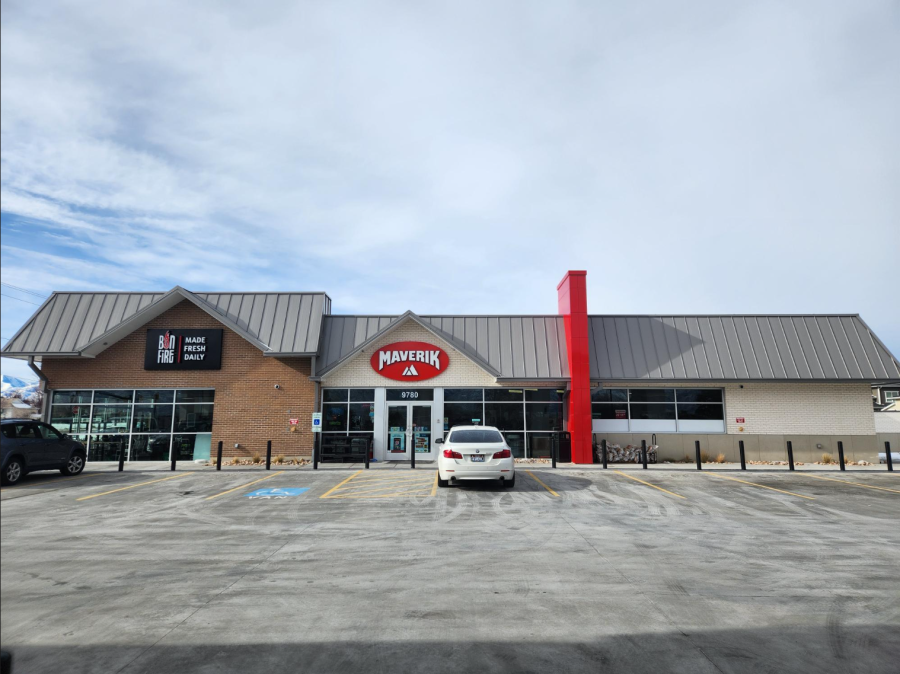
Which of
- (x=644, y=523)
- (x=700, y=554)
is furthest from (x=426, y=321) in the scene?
(x=700, y=554)

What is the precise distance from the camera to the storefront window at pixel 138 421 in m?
22.5

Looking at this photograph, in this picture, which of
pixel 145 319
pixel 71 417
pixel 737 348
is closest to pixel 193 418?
pixel 145 319

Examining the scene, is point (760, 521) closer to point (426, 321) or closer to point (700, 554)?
point (700, 554)

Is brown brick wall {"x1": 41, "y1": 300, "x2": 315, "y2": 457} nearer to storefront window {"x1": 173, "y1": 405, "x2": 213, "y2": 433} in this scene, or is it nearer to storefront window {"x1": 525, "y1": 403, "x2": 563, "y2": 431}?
storefront window {"x1": 173, "y1": 405, "x2": 213, "y2": 433}

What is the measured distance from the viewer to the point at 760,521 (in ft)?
33.9

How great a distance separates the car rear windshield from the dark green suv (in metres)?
10.8

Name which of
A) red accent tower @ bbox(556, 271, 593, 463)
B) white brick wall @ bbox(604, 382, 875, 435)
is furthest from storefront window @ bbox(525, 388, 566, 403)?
white brick wall @ bbox(604, 382, 875, 435)

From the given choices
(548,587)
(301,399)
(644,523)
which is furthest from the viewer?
(301,399)

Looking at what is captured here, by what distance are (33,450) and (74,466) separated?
77.3 inches

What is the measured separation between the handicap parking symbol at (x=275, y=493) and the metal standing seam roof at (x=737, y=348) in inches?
503

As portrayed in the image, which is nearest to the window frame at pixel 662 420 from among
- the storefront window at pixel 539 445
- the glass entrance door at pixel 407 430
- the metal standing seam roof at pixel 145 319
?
the storefront window at pixel 539 445

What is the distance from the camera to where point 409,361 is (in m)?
23.0

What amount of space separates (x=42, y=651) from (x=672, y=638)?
16.8 feet

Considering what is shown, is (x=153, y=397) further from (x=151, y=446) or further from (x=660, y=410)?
(x=660, y=410)
